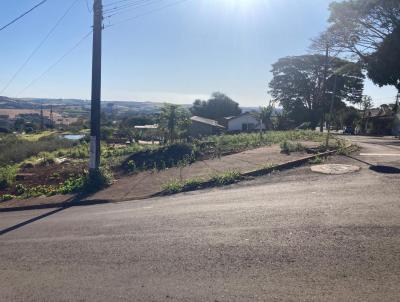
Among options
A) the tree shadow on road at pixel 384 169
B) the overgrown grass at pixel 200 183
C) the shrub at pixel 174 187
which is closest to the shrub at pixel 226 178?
the overgrown grass at pixel 200 183

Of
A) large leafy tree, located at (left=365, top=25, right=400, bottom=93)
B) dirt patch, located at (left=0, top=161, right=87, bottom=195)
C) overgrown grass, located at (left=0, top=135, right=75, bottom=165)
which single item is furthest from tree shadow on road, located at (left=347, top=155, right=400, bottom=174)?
large leafy tree, located at (left=365, top=25, right=400, bottom=93)

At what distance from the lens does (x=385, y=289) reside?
4523 mm

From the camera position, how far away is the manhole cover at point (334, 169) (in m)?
11.5

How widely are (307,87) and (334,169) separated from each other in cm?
5650

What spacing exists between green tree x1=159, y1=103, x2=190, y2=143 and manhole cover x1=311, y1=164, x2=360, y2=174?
1166cm

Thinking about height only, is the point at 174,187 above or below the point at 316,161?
below

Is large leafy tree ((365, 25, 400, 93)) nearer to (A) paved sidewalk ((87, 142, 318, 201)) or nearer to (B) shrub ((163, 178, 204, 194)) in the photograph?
(A) paved sidewalk ((87, 142, 318, 201))

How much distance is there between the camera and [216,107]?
8381 centimetres

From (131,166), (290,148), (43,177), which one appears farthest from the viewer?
(43,177)

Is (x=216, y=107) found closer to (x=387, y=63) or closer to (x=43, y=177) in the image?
(x=387, y=63)

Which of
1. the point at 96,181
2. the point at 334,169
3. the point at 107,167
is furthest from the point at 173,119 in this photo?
the point at 334,169

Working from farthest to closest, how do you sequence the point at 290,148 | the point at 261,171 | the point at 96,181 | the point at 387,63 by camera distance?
the point at 387,63
the point at 290,148
the point at 96,181
the point at 261,171

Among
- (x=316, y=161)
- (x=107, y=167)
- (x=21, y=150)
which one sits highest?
(x=316, y=161)

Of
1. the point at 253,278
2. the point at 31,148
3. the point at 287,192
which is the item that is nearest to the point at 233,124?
the point at 31,148
